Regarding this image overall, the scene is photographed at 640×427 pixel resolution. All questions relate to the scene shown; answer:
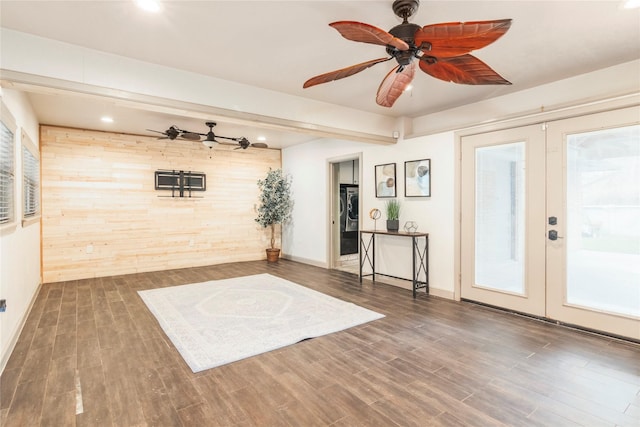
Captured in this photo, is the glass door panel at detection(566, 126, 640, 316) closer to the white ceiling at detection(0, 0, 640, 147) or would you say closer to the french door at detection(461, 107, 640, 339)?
the french door at detection(461, 107, 640, 339)

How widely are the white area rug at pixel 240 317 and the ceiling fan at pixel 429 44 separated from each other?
95.8 inches

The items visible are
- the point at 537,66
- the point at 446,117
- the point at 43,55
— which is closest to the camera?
the point at 43,55

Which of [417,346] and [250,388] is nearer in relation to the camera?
[250,388]

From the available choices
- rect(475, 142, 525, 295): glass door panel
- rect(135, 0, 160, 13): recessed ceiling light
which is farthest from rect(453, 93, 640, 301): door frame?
rect(135, 0, 160, 13): recessed ceiling light

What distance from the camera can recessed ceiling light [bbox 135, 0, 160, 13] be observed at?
224 cm

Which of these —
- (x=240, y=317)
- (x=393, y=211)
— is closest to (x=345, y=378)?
(x=240, y=317)

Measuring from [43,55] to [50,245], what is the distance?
13.7ft

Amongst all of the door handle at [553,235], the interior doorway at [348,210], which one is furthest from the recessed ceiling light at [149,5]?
the interior doorway at [348,210]

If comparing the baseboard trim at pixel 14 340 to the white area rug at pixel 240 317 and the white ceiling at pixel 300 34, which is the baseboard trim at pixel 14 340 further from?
the white ceiling at pixel 300 34

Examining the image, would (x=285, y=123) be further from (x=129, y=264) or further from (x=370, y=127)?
(x=129, y=264)

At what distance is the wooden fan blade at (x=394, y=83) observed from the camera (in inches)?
97.4

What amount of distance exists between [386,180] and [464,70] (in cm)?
324

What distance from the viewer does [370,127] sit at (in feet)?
16.5

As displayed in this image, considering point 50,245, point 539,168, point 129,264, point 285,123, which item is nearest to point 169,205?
point 129,264
